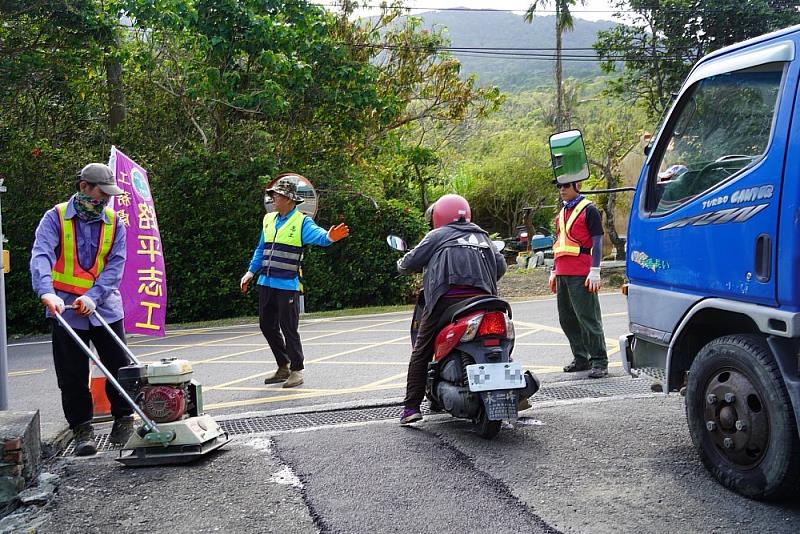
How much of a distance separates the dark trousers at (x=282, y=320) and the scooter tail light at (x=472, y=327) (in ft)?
8.25

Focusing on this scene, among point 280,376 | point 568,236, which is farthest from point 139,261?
point 568,236

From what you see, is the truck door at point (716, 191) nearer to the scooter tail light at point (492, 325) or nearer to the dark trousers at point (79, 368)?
the scooter tail light at point (492, 325)

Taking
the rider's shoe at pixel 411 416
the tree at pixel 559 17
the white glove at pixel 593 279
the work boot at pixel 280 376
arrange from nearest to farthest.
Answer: the rider's shoe at pixel 411 416 → the white glove at pixel 593 279 → the work boot at pixel 280 376 → the tree at pixel 559 17

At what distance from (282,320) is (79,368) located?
233 cm

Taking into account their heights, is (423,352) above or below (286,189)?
below

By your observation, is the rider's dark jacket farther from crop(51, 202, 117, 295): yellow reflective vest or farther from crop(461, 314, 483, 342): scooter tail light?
crop(51, 202, 117, 295): yellow reflective vest

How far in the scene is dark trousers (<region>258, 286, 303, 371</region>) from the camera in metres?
7.65

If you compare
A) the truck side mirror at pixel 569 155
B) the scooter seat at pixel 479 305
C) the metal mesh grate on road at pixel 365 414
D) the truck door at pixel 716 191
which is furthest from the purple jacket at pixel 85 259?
the truck door at pixel 716 191

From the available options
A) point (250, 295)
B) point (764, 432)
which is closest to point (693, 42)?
point (250, 295)

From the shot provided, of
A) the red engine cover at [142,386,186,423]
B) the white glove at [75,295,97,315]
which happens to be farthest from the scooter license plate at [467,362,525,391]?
the white glove at [75,295,97,315]

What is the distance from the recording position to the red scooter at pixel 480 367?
5285mm

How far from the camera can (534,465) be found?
4828mm

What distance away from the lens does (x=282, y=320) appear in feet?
25.1

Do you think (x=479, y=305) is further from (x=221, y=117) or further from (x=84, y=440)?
(x=221, y=117)
